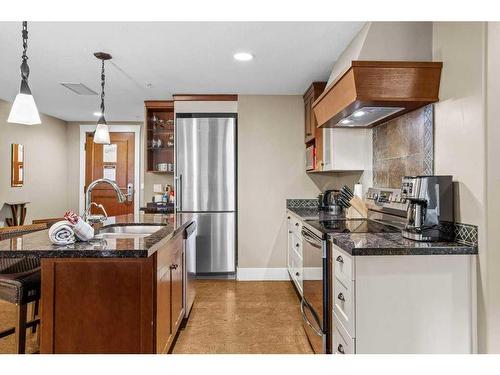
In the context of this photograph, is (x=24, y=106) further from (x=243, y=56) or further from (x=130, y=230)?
(x=243, y=56)

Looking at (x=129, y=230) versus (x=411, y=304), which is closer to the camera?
(x=411, y=304)

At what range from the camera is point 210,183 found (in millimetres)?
4168

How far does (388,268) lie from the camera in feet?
5.30

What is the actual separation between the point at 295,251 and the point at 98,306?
90.9 inches

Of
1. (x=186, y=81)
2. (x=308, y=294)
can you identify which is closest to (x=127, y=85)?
(x=186, y=81)

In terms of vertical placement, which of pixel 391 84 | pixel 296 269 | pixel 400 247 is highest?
pixel 391 84

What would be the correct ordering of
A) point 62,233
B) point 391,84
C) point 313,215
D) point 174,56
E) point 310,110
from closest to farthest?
point 62,233, point 391,84, point 174,56, point 313,215, point 310,110

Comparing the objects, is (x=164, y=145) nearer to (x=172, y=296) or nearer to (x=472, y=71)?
(x=172, y=296)

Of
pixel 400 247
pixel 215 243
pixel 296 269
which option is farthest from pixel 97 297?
pixel 215 243

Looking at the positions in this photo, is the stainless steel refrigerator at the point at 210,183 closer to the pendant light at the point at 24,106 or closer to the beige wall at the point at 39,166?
the pendant light at the point at 24,106

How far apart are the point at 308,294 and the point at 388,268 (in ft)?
3.13

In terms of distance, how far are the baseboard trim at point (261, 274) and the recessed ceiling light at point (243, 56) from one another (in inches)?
98.1

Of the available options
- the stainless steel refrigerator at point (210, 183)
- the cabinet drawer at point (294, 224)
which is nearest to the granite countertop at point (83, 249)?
the cabinet drawer at point (294, 224)

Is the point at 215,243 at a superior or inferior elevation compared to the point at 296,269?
superior
